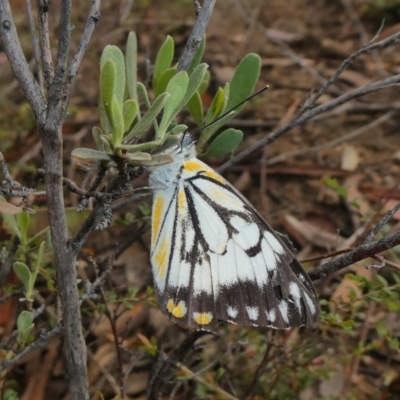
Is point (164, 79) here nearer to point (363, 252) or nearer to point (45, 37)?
point (45, 37)

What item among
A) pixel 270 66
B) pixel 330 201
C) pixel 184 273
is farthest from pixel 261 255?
pixel 270 66

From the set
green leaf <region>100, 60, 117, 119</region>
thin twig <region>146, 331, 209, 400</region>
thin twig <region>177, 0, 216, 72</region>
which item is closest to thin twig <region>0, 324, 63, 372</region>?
thin twig <region>146, 331, 209, 400</region>

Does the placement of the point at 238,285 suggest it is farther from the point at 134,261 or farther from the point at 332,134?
the point at 332,134

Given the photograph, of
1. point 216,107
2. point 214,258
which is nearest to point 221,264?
point 214,258

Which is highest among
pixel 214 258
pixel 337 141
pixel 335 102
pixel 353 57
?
pixel 337 141

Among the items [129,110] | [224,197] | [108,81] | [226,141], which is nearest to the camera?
[108,81]

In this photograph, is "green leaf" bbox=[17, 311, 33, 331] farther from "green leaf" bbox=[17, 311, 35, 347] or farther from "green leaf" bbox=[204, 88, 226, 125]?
"green leaf" bbox=[204, 88, 226, 125]

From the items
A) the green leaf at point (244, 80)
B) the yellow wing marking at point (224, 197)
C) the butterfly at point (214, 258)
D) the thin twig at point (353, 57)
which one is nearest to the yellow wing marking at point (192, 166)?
the butterfly at point (214, 258)
